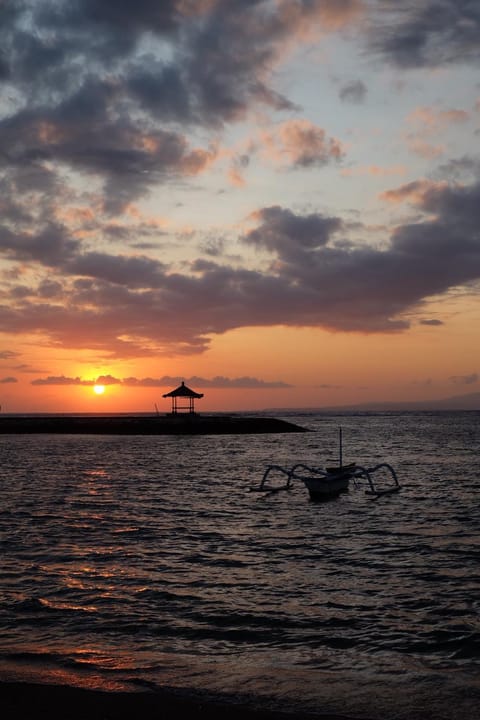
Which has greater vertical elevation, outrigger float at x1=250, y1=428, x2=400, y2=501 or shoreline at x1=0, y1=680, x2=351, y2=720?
shoreline at x1=0, y1=680, x2=351, y2=720

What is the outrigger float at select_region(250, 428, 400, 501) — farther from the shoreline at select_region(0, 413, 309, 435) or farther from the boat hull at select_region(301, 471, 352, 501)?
the shoreline at select_region(0, 413, 309, 435)

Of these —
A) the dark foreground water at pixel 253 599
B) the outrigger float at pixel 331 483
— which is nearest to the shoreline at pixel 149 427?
the outrigger float at pixel 331 483

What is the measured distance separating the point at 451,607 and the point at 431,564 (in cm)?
447

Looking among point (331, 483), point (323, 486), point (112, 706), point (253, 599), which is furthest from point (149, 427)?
point (112, 706)

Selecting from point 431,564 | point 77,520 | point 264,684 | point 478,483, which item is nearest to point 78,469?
point 77,520

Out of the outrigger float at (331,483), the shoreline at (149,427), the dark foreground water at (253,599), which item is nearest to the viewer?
the dark foreground water at (253,599)

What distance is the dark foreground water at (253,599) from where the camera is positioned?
10.4 metres

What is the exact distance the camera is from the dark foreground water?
409 inches

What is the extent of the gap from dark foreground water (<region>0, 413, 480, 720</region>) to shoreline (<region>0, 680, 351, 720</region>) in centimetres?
61

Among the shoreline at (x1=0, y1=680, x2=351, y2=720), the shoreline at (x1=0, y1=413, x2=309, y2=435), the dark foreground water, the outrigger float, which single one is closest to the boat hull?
the outrigger float

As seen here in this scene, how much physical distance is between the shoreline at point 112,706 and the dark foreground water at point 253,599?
61 cm

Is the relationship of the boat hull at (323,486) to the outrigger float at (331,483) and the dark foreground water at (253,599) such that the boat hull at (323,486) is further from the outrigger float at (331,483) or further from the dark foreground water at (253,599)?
the dark foreground water at (253,599)

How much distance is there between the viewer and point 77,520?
2750 cm

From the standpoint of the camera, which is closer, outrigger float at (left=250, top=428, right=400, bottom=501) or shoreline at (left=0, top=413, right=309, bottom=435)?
outrigger float at (left=250, top=428, right=400, bottom=501)
